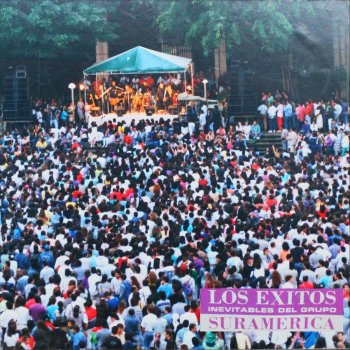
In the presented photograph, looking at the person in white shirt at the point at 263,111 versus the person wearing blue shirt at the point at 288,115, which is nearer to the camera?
the person wearing blue shirt at the point at 288,115

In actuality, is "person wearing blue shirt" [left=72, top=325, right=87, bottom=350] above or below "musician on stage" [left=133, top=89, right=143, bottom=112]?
below

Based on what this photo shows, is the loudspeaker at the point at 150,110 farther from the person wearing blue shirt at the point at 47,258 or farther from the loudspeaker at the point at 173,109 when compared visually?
the person wearing blue shirt at the point at 47,258

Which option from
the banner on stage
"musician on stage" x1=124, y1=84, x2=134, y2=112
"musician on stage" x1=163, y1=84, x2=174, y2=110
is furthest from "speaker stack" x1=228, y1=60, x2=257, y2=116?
the banner on stage

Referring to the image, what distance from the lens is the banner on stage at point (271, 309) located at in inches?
648

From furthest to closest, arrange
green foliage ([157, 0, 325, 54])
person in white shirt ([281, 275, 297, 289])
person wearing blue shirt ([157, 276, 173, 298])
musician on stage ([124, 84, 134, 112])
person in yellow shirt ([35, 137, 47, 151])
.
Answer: green foliage ([157, 0, 325, 54]) < musician on stage ([124, 84, 134, 112]) < person in yellow shirt ([35, 137, 47, 151]) < person in white shirt ([281, 275, 297, 289]) < person wearing blue shirt ([157, 276, 173, 298])

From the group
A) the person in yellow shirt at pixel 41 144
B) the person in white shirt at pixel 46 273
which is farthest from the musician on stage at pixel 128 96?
the person in white shirt at pixel 46 273

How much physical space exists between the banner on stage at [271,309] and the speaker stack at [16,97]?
16419 mm

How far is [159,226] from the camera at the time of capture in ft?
70.4

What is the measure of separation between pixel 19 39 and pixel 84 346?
1796 centimetres

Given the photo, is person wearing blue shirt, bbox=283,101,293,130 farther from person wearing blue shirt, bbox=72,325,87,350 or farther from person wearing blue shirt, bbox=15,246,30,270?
person wearing blue shirt, bbox=72,325,87,350

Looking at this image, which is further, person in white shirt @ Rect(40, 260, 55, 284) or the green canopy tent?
the green canopy tent

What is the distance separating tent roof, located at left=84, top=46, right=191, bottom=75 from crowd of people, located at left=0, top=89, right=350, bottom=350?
1.22 metres

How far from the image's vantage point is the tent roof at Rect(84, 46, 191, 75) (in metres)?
32.3

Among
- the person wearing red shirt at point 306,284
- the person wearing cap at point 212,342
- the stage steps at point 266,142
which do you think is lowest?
the person wearing cap at point 212,342
